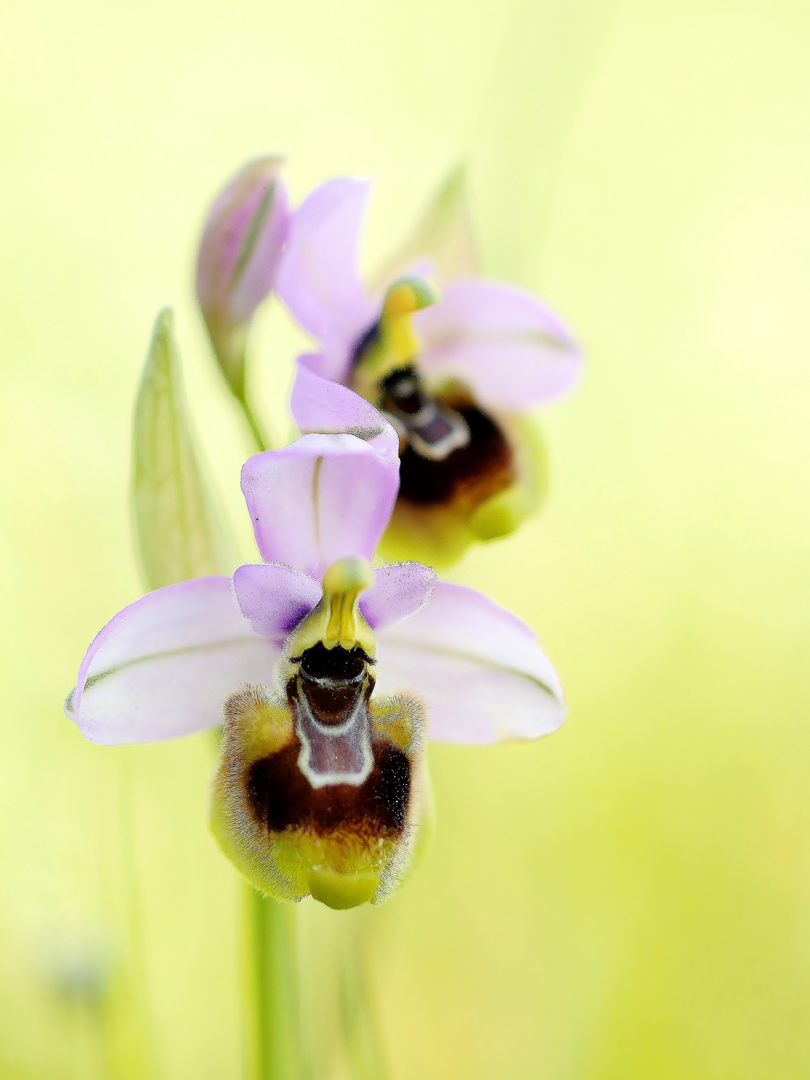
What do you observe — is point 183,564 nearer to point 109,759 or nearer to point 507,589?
point 109,759

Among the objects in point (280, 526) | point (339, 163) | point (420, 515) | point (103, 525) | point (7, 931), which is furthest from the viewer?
point (339, 163)

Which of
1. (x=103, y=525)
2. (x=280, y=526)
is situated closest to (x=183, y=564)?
(x=280, y=526)

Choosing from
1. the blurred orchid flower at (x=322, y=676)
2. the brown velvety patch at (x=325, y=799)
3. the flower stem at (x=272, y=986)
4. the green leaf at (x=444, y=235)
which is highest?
the green leaf at (x=444, y=235)

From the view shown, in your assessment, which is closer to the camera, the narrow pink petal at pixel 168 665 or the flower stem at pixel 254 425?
the narrow pink petal at pixel 168 665

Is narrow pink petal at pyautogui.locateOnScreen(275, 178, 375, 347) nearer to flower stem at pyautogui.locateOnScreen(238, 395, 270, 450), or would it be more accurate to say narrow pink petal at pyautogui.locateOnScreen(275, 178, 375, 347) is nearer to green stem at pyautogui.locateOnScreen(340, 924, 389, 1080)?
flower stem at pyautogui.locateOnScreen(238, 395, 270, 450)

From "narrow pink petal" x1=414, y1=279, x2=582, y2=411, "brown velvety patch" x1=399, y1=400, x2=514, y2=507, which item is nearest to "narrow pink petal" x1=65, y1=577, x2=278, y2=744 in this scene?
"brown velvety patch" x1=399, y1=400, x2=514, y2=507

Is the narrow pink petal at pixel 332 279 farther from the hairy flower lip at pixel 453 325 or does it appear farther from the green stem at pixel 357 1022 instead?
the green stem at pixel 357 1022

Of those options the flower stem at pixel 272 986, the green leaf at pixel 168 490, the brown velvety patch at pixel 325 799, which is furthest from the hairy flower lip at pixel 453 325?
the flower stem at pixel 272 986
